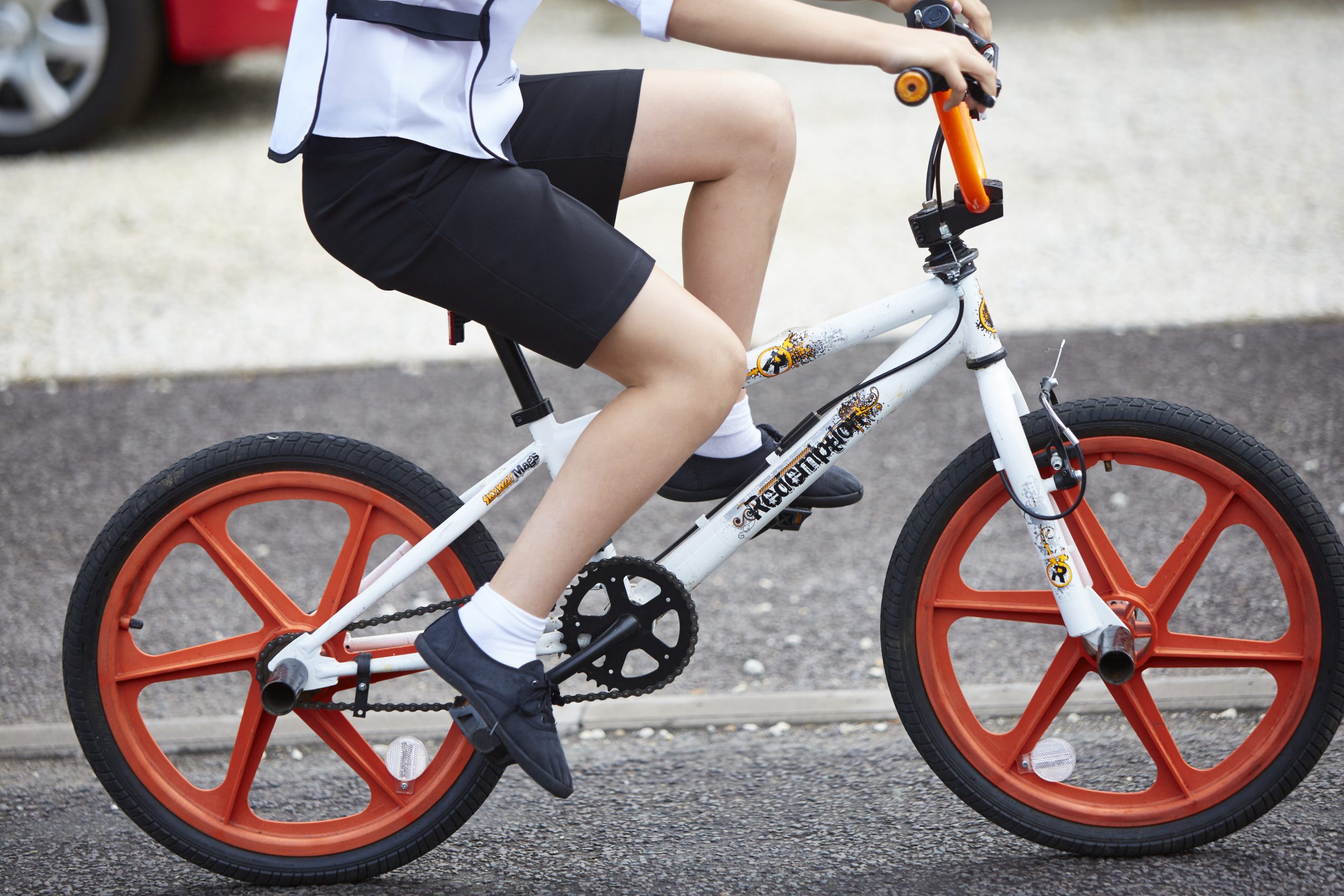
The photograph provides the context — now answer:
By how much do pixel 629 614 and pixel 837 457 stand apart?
47cm

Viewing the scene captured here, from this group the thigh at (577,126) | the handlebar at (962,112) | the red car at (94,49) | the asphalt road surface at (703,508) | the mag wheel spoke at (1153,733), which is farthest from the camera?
the red car at (94,49)

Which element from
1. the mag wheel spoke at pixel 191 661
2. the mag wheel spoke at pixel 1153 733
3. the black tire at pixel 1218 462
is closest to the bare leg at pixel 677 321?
the black tire at pixel 1218 462

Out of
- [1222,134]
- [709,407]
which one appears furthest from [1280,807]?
[1222,134]

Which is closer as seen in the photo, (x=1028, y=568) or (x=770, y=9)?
(x=770, y=9)

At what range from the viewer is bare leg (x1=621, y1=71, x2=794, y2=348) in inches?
90.3

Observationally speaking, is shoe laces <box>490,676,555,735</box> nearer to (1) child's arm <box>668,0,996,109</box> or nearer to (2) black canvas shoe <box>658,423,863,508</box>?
(2) black canvas shoe <box>658,423,863,508</box>

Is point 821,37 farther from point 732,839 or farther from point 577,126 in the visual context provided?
point 732,839

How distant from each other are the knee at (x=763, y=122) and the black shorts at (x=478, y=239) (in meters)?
0.34

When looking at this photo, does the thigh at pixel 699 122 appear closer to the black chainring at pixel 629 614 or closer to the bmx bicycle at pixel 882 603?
the bmx bicycle at pixel 882 603

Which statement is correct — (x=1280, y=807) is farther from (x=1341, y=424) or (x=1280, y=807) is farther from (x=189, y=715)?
(x=189, y=715)

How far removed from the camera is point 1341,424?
13.8ft

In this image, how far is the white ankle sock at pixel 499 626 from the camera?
219cm

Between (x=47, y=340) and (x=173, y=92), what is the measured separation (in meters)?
3.33

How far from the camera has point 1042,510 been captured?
7.58ft
